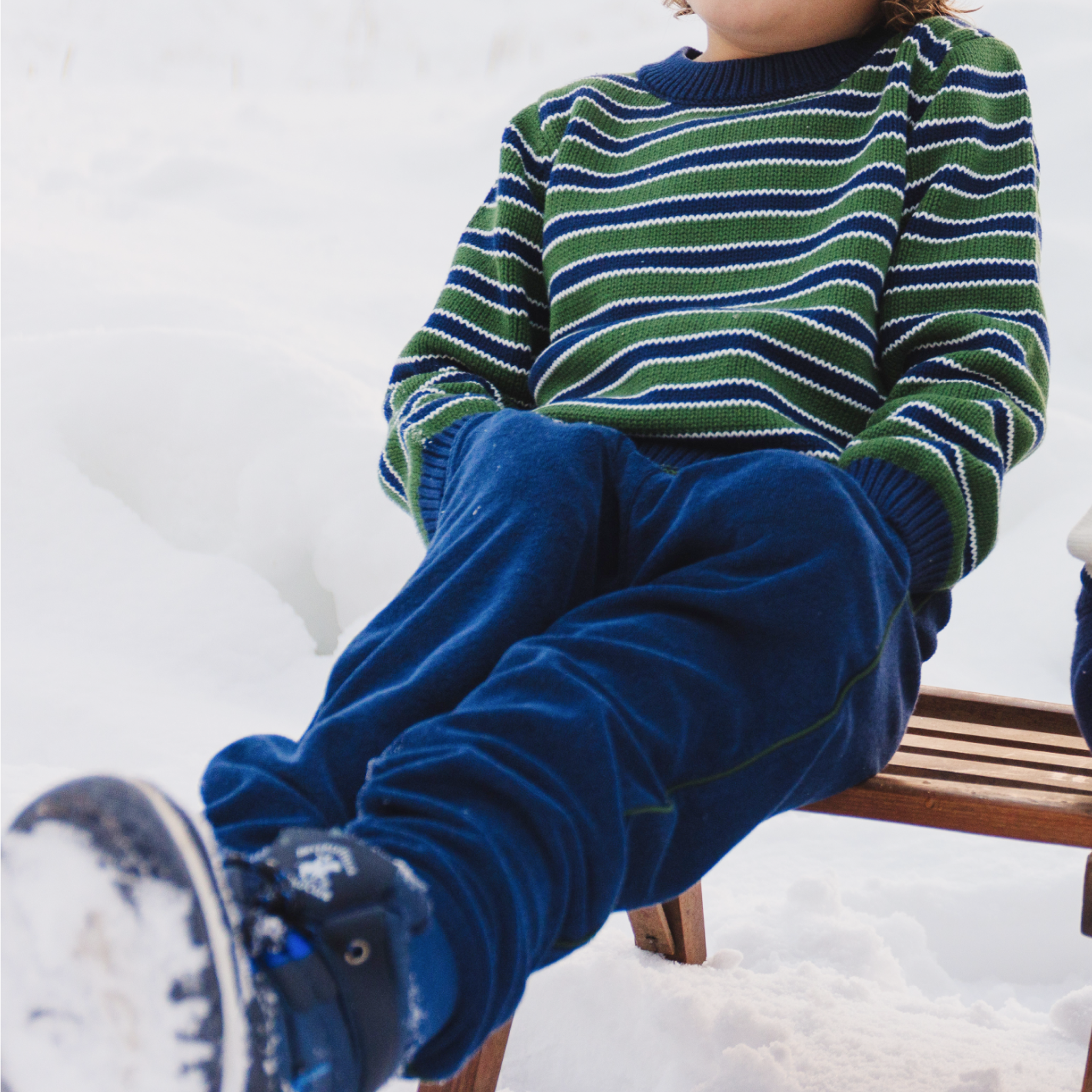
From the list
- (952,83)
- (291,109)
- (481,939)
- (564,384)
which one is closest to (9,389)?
(564,384)

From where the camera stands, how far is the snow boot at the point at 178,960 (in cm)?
42

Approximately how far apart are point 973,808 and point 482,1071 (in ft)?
1.30

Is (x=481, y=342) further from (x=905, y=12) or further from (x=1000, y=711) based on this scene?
(x=1000, y=711)

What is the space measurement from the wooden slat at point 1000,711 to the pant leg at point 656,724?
38cm

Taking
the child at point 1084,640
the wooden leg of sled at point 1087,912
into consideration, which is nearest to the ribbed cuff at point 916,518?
the child at point 1084,640

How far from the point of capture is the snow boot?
42 cm

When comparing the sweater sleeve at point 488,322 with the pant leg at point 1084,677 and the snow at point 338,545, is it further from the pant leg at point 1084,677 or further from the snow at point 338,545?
the pant leg at point 1084,677

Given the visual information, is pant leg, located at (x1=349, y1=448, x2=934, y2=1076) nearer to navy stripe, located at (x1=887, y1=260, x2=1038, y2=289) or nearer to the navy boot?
the navy boot

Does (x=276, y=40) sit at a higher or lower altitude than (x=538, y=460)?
higher

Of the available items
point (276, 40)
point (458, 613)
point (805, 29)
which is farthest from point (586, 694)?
point (276, 40)

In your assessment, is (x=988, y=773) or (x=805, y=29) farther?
(x=805, y=29)

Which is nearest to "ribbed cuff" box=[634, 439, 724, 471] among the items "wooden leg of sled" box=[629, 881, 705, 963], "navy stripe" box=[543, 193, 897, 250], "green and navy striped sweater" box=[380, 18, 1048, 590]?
"green and navy striped sweater" box=[380, 18, 1048, 590]

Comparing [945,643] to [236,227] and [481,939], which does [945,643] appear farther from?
[236,227]

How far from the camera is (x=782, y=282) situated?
98 cm
